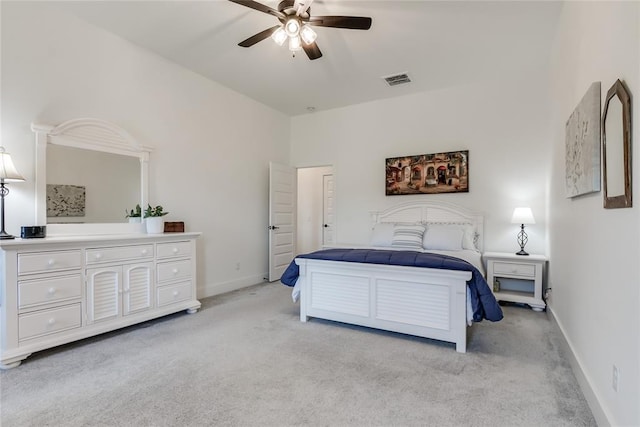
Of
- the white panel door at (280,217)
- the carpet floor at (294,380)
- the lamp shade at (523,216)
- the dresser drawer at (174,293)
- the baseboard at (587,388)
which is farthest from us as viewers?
the white panel door at (280,217)

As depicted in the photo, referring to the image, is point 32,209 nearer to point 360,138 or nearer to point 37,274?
point 37,274

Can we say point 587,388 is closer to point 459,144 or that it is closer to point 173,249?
point 459,144

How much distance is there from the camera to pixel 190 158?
418cm

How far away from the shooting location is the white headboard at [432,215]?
4.50 meters

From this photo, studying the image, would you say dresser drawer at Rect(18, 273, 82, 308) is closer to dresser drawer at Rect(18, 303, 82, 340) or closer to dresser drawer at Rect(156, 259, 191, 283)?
dresser drawer at Rect(18, 303, 82, 340)

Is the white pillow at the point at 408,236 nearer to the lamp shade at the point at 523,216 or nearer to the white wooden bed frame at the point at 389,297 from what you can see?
the lamp shade at the point at 523,216

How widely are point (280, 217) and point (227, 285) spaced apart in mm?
1424

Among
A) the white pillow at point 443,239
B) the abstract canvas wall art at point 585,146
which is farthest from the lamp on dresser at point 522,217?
the abstract canvas wall art at point 585,146

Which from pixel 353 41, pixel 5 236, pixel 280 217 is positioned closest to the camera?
pixel 5 236

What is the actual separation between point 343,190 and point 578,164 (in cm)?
364

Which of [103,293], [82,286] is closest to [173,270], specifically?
[103,293]

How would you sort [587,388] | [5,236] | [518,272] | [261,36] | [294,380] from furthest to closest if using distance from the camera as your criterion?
[518,272]
[261,36]
[5,236]
[294,380]
[587,388]

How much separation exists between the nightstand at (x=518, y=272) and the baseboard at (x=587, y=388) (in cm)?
120

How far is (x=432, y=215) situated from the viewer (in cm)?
480
